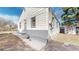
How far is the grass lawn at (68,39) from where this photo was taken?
183 cm

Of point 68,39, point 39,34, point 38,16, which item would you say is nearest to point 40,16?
point 38,16

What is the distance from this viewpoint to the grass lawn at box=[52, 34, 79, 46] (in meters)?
1.83

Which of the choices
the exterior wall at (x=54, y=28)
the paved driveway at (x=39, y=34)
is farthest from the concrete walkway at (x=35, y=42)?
the exterior wall at (x=54, y=28)

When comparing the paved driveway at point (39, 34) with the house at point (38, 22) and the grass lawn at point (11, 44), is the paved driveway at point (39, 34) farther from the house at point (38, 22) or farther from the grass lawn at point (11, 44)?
the grass lawn at point (11, 44)

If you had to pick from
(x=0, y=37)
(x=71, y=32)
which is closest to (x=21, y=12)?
(x=0, y=37)

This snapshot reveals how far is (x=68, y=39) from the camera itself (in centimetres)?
184

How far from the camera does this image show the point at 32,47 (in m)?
1.84

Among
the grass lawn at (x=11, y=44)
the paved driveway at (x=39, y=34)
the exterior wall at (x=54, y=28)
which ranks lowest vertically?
the grass lawn at (x=11, y=44)

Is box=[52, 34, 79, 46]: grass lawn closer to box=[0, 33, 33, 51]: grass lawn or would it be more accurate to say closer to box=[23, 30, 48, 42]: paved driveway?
box=[23, 30, 48, 42]: paved driveway

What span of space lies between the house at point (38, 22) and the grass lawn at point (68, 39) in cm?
7
